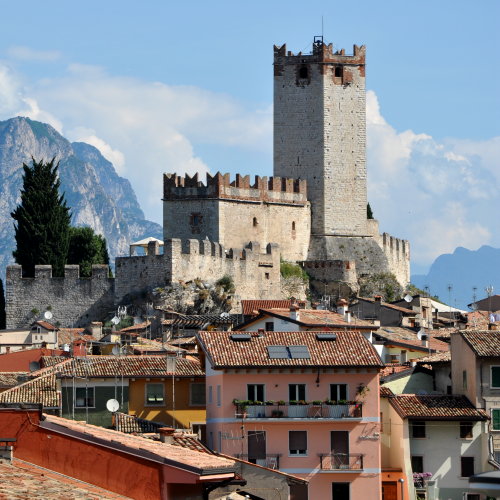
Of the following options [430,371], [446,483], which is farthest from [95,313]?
[446,483]

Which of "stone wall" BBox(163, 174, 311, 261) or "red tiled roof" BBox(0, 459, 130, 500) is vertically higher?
"stone wall" BBox(163, 174, 311, 261)

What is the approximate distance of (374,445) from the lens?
131 ft

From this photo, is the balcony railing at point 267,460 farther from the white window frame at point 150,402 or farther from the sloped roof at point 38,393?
the sloped roof at point 38,393

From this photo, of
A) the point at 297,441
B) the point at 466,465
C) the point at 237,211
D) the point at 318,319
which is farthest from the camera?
the point at 237,211

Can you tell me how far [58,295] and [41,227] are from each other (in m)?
6.95

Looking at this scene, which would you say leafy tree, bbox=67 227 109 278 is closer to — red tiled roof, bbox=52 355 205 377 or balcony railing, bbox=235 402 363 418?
red tiled roof, bbox=52 355 205 377

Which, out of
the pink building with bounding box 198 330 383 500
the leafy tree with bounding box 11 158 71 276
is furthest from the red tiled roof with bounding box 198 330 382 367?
the leafy tree with bounding box 11 158 71 276

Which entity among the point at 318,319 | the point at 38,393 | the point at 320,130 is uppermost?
the point at 320,130

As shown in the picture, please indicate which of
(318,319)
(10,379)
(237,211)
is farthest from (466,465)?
(237,211)

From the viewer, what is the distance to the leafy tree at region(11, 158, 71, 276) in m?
89.1

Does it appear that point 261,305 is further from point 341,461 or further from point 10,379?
point 341,461

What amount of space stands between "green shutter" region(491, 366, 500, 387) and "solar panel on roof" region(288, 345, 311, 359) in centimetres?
521

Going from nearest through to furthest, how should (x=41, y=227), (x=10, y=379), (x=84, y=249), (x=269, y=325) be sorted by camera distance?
(x=10, y=379) < (x=269, y=325) < (x=41, y=227) < (x=84, y=249)

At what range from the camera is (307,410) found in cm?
4000
